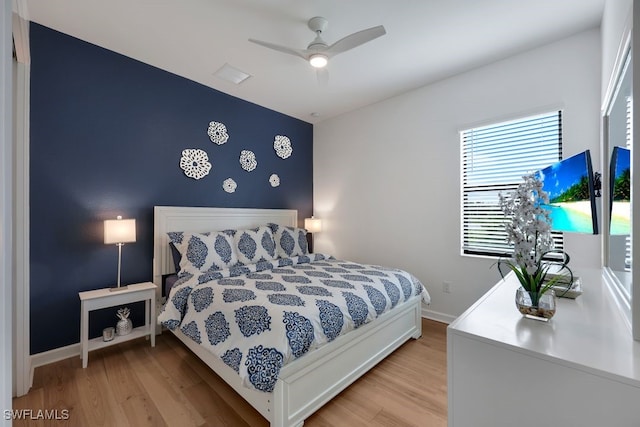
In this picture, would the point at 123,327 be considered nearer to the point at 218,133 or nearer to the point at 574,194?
the point at 218,133

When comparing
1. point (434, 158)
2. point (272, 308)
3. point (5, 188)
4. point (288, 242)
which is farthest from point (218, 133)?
point (5, 188)

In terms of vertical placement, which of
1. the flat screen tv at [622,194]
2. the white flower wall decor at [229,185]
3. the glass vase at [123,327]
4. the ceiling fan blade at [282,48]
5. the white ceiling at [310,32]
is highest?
the white ceiling at [310,32]

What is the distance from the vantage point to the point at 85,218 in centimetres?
255

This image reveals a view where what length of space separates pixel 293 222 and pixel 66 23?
320cm

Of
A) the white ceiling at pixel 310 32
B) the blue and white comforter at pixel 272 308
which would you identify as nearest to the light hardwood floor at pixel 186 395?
the blue and white comforter at pixel 272 308

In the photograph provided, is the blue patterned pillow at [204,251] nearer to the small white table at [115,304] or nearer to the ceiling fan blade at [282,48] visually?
the small white table at [115,304]

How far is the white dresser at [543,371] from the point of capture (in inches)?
28.9

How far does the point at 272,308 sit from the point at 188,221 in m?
1.95

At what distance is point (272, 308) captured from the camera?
5.73 ft

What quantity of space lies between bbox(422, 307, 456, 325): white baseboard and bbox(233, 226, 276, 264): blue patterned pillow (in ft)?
6.45

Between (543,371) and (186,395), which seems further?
(186,395)

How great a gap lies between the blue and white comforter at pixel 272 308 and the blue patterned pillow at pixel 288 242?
1.99 ft

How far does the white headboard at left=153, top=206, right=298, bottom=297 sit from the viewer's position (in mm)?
2941

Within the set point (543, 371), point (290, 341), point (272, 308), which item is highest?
point (543, 371)
